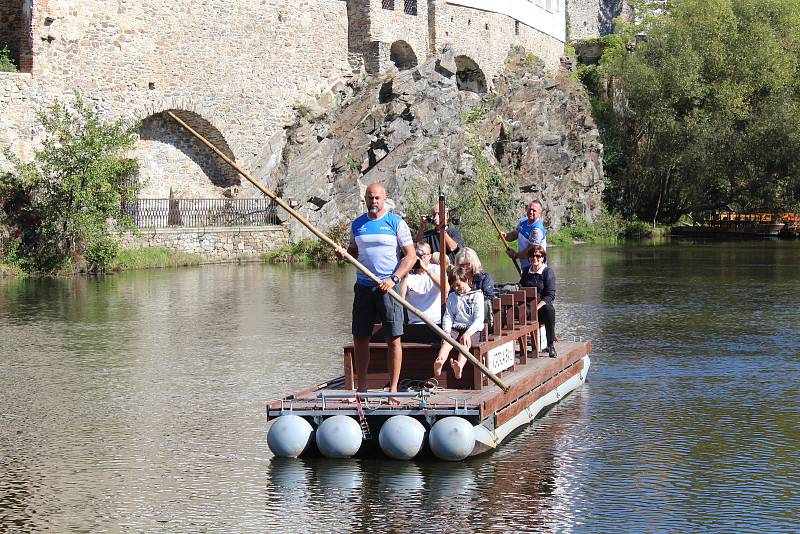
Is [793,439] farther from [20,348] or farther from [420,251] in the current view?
[20,348]

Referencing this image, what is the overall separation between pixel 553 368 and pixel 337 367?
3514 millimetres

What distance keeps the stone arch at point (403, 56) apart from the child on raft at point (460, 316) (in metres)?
35.5

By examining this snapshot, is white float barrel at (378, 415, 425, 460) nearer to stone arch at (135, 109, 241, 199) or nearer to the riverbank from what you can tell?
the riverbank

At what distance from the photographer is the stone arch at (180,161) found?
121ft

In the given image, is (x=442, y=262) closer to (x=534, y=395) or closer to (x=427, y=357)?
(x=427, y=357)

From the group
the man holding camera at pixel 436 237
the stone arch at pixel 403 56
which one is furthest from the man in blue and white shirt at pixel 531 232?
the stone arch at pixel 403 56

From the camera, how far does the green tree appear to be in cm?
3112

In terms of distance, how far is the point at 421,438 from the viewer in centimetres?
1041

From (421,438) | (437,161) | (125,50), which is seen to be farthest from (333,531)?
(437,161)

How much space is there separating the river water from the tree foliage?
2901 centimetres

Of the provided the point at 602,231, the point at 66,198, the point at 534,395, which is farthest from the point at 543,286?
the point at 602,231

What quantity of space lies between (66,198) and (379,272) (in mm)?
21781

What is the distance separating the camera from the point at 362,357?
1153 cm

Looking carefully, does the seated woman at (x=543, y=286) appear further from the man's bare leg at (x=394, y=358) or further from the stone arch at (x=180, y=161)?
the stone arch at (x=180, y=161)
